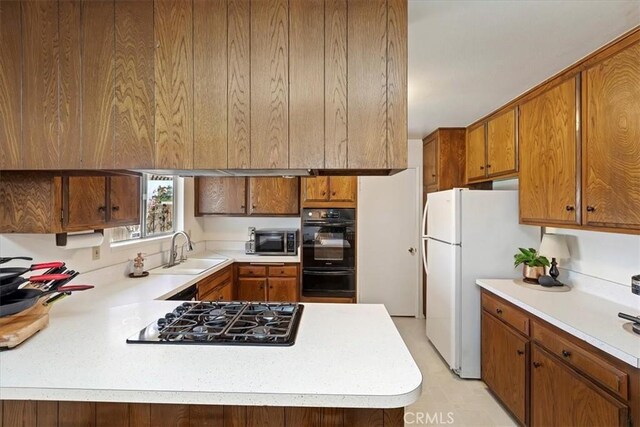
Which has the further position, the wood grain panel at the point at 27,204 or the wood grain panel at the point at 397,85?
the wood grain panel at the point at 27,204

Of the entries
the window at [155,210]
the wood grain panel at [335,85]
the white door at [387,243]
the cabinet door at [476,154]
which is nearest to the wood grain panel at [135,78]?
the wood grain panel at [335,85]

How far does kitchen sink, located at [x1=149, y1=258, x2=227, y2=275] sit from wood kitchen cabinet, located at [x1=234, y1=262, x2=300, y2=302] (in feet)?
1.06

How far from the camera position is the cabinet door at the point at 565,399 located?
1.41 m

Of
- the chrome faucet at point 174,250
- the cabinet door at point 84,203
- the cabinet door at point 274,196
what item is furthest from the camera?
the cabinet door at point 274,196

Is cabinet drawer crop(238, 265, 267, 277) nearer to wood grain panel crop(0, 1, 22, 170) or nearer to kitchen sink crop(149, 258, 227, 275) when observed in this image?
kitchen sink crop(149, 258, 227, 275)

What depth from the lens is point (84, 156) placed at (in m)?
1.38

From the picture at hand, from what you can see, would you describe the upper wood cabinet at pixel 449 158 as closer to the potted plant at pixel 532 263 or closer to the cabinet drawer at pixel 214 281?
the potted plant at pixel 532 263

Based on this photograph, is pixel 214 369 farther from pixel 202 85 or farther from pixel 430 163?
pixel 430 163

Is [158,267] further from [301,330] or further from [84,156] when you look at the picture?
[301,330]

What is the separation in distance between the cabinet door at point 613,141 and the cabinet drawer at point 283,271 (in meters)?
2.59

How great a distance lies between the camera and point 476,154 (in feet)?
10.6

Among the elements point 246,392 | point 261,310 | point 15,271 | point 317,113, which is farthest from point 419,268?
point 15,271

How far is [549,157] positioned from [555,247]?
641 millimetres

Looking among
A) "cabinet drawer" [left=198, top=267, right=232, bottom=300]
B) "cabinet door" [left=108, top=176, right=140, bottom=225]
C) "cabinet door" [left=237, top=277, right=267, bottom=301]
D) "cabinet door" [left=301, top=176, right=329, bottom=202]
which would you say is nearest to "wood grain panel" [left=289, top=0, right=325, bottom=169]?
"cabinet door" [left=108, top=176, right=140, bottom=225]
